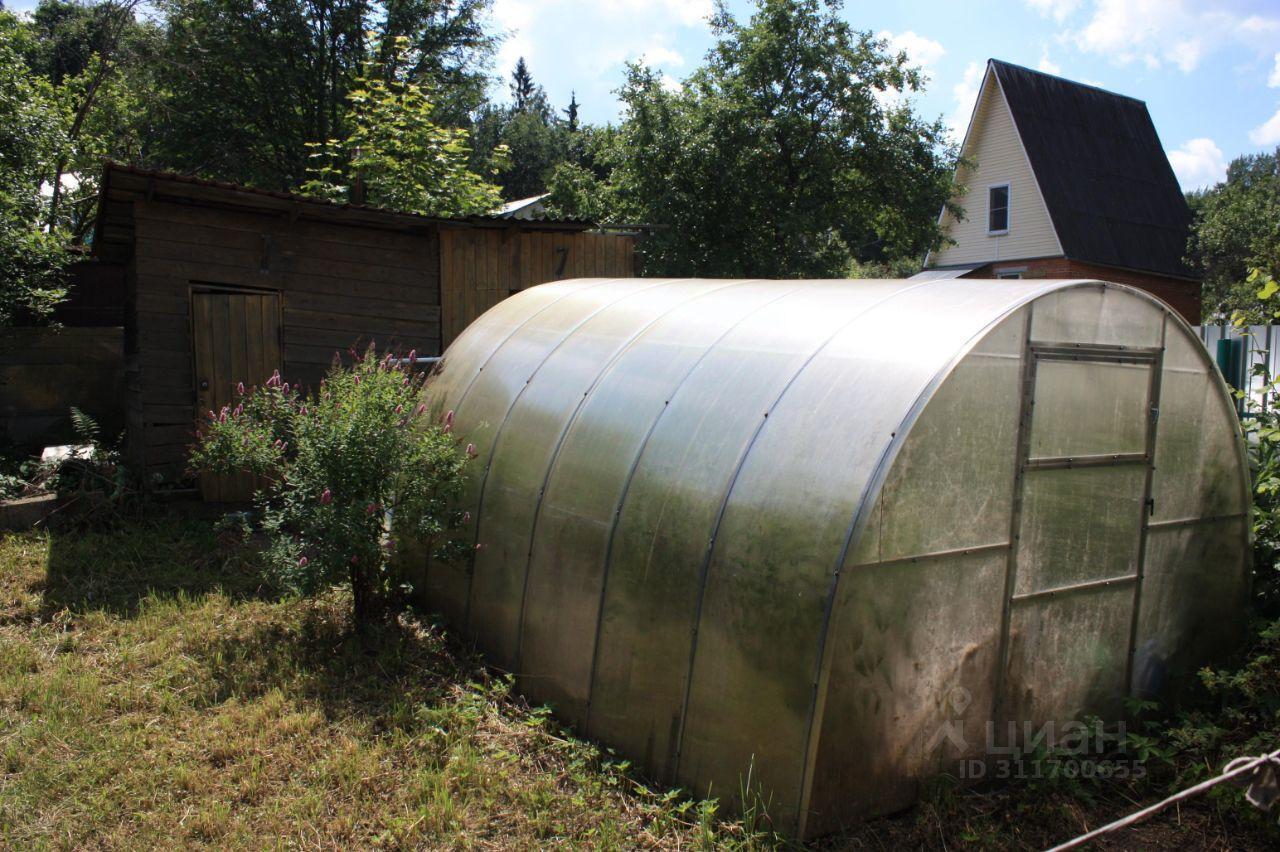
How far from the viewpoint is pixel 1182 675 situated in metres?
5.54

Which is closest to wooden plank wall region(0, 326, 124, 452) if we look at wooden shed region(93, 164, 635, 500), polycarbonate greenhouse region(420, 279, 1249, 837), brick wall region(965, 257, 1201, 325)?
wooden shed region(93, 164, 635, 500)

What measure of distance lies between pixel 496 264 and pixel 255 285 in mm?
2758

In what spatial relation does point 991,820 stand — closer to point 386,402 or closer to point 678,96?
point 386,402

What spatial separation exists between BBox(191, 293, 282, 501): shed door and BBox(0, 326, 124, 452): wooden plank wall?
3.04 meters

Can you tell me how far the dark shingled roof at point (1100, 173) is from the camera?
2270 centimetres

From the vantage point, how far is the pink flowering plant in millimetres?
6086

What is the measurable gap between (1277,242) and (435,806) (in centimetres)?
1674

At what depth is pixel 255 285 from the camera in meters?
9.34

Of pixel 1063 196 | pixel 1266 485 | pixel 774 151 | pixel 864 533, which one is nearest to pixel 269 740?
pixel 864 533

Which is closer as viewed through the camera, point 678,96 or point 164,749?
point 164,749

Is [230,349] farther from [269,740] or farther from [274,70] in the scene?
[274,70]

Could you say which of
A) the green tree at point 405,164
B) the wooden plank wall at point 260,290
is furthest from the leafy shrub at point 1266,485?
the green tree at point 405,164

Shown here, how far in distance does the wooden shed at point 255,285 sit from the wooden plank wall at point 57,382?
0.91 m

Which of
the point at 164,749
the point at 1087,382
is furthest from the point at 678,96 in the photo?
the point at 164,749
